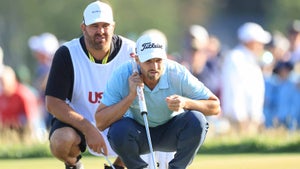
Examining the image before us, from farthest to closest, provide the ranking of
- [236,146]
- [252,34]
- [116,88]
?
[252,34] → [236,146] → [116,88]

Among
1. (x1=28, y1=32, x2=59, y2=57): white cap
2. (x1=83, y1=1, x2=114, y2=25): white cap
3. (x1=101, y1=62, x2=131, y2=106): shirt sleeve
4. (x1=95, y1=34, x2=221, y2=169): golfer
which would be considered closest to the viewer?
(x1=95, y1=34, x2=221, y2=169): golfer

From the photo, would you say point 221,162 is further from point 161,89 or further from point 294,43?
point 294,43

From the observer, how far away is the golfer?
1142cm

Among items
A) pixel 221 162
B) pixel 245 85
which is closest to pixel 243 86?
pixel 245 85

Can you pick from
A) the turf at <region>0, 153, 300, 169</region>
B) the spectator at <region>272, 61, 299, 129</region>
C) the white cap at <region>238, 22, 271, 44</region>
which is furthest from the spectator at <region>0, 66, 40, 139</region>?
the spectator at <region>272, 61, 299, 129</region>

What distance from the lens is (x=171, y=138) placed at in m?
11.7

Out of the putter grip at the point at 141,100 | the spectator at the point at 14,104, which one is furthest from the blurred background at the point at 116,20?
the putter grip at the point at 141,100

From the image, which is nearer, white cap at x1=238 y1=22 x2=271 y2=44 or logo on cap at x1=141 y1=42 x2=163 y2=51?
logo on cap at x1=141 y1=42 x2=163 y2=51

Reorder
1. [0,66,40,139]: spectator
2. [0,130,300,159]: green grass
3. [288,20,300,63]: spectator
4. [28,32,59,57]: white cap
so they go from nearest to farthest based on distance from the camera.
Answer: [0,130,300,159]: green grass < [0,66,40,139]: spectator < [288,20,300,63]: spectator < [28,32,59,57]: white cap

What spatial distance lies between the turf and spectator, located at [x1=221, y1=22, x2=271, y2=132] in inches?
135

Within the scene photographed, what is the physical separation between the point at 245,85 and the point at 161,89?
9093mm

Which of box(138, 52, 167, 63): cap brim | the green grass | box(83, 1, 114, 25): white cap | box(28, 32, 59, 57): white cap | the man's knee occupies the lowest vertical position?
the green grass

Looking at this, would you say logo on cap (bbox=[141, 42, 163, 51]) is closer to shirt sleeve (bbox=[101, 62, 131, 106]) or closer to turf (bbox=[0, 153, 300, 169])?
shirt sleeve (bbox=[101, 62, 131, 106])

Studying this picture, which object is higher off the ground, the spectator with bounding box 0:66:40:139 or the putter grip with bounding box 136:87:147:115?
the putter grip with bounding box 136:87:147:115
